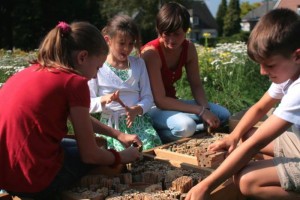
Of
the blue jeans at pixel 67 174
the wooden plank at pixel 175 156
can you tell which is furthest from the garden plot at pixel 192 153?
the blue jeans at pixel 67 174

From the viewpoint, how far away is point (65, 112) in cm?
211

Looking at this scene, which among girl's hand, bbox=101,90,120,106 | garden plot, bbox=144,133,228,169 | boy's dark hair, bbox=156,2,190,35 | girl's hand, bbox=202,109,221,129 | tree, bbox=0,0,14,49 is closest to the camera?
garden plot, bbox=144,133,228,169

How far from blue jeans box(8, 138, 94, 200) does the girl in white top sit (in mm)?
715

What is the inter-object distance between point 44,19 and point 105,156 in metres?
23.2

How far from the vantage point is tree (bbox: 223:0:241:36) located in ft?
194

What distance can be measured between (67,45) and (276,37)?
1.03m

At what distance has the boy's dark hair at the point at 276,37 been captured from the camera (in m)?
1.97

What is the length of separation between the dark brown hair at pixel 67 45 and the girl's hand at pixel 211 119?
1.46 meters

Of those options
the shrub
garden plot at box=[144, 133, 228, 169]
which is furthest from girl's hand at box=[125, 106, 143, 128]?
the shrub

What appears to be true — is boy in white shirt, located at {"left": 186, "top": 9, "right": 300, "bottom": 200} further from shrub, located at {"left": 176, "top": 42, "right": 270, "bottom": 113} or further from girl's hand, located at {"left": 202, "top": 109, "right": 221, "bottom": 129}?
shrub, located at {"left": 176, "top": 42, "right": 270, "bottom": 113}

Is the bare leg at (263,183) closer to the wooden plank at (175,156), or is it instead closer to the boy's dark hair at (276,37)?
the boy's dark hair at (276,37)

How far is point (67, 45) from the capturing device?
2125mm

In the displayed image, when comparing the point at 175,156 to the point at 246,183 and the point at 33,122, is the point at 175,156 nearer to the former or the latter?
the point at 246,183

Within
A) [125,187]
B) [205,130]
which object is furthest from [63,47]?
[205,130]
